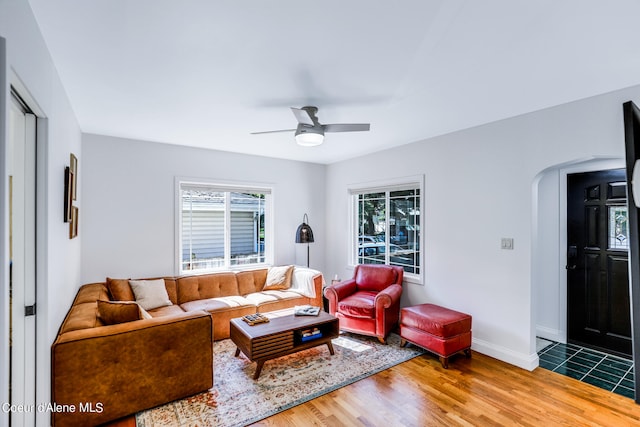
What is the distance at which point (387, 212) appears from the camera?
4.74 meters

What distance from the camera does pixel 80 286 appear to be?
144 inches

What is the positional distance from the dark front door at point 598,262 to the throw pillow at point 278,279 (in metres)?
3.56

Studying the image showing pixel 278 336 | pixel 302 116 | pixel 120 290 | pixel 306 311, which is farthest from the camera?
pixel 120 290

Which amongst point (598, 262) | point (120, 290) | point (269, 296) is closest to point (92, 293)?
point (120, 290)

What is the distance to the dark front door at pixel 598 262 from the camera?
10.7 ft

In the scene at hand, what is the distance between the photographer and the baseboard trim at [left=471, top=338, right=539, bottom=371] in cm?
308

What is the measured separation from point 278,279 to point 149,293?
67.5 inches

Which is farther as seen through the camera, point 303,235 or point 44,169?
point 303,235

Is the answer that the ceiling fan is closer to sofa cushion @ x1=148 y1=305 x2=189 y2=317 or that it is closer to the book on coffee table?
the book on coffee table

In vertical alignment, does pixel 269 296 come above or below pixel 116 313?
below

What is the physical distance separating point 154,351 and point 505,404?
2.77m

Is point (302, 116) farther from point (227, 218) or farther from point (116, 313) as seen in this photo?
point (227, 218)

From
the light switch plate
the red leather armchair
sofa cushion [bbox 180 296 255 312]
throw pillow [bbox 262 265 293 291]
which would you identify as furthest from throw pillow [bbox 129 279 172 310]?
the light switch plate

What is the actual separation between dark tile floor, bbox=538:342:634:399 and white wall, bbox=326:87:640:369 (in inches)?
12.3
